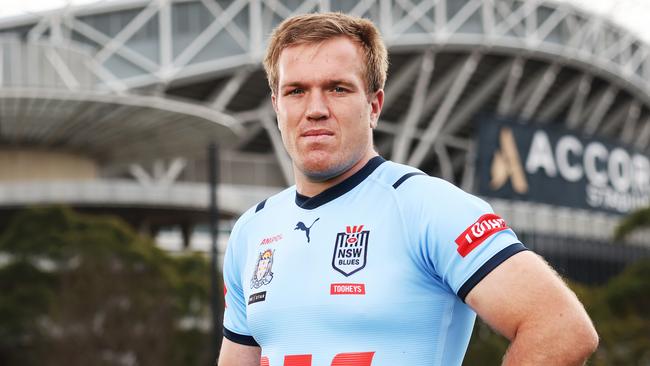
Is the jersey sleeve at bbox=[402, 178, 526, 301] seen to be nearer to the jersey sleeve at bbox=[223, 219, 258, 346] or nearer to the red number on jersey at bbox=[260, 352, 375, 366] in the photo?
the red number on jersey at bbox=[260, 352, 375, 366]

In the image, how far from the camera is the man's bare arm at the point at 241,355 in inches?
158

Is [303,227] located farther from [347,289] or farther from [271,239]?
[347,289]

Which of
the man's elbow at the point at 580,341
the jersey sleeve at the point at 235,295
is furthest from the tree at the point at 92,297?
the man's elbow at the point at 580,341

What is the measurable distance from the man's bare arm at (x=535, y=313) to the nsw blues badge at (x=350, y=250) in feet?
1.38

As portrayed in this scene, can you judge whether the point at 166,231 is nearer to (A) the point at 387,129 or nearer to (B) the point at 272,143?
(B) the point at 272,143

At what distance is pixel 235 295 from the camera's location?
13.5 ft

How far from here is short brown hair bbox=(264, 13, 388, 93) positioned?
3.55m

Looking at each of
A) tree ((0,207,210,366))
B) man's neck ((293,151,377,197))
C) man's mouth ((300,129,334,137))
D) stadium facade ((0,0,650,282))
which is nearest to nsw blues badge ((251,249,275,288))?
man's neck ((293,151,377,197))

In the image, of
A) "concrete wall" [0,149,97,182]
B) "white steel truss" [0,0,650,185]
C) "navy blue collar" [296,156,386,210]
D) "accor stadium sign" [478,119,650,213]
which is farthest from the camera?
"white steel truss" [0,0,650,185]

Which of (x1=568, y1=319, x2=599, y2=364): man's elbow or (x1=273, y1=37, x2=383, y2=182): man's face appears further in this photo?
(x1=273, y1=37, x2=383, y2=182): man's face

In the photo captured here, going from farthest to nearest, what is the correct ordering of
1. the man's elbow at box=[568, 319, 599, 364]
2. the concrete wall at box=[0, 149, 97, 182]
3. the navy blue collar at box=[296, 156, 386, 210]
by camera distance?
the concrete wall at box=[0, 149, 97, 182] < the navy blue collar at box=[296, 156, 386, 210] < the man's elbow at box=[568, 319, 599, 364]

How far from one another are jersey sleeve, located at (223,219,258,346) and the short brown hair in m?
0.79

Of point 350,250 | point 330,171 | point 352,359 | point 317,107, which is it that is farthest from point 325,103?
point 352,359

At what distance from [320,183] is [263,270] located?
345mm
